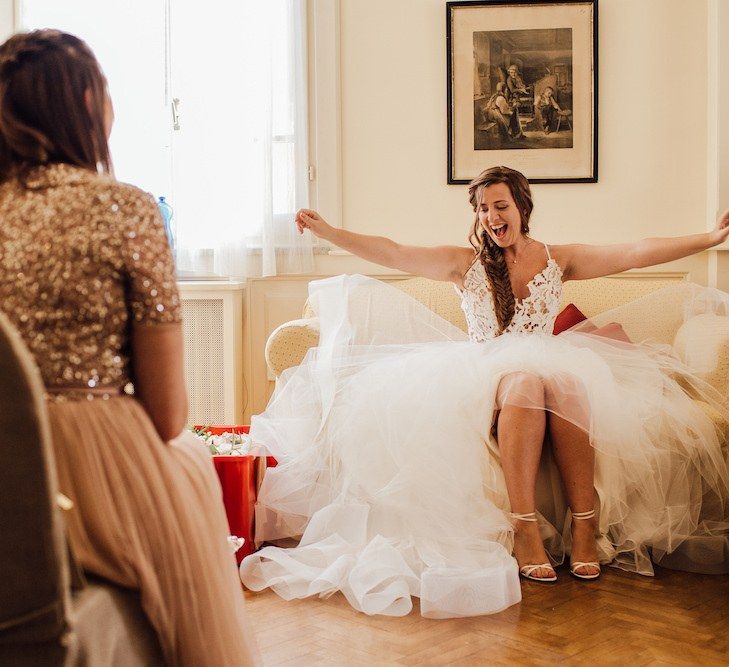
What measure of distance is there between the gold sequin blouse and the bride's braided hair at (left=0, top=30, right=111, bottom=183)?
38mm

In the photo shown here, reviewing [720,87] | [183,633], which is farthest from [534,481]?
[720,87]

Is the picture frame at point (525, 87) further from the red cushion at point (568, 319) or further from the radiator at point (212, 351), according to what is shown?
the radiator at point (212, 351)

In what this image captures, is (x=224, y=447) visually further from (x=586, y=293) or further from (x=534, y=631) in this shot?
(x=586, y=293)

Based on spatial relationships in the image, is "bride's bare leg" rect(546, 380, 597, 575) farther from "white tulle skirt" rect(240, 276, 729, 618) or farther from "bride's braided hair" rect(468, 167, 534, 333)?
"bride's braided hair" rect(468, 167, 534, 333)

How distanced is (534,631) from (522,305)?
48.3 inches

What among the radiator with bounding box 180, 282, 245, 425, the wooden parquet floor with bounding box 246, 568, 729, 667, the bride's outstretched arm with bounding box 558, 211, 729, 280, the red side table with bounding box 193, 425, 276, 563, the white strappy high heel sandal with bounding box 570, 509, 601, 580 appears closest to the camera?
the wooden parquet floor with bounding box 246, 568, 729, 667

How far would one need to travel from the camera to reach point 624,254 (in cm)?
304

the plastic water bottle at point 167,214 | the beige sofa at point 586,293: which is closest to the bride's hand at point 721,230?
the beige sofa at point 586,293

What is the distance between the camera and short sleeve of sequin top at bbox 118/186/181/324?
119 cm

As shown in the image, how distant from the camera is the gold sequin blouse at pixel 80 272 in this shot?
1156mm

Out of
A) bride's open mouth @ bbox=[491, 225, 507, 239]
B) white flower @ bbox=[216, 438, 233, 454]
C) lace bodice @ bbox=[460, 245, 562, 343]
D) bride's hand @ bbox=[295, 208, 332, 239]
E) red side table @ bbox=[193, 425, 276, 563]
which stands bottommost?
red side table @ bbox=[193, 425, 276, 563]

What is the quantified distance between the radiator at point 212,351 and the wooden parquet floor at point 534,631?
1638 millimetres

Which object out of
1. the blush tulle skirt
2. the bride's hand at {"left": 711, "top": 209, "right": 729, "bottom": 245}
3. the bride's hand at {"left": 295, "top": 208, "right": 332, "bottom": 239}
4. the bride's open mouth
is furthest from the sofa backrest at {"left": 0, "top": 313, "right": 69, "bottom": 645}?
the bride's hand at {"left": 711, "top": 209, "right": 729, "bottom": 245}

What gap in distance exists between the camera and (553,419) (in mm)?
2545
